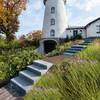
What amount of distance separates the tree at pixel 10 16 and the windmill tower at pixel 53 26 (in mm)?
4253

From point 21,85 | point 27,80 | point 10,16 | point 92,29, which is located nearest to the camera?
point 21,85

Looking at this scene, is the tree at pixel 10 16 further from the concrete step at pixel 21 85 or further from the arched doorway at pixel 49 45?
the concrete step at pixel 21 85

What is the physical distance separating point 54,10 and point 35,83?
3649cm

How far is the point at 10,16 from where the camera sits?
45438 millimetres

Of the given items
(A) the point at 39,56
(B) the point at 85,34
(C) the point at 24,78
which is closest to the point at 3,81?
(C) the point at 24,78

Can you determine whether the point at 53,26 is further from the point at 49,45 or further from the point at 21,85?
the point at 21,85

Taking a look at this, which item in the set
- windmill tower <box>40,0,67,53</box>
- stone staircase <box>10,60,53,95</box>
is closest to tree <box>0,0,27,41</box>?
windmill tower <box>40,0,67,53</box>

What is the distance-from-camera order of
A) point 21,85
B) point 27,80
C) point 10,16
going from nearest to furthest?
point 21,85 < point 27,80 < point 10,16

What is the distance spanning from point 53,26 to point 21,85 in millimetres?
35003

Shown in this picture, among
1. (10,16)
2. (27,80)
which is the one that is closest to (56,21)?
(10,16)

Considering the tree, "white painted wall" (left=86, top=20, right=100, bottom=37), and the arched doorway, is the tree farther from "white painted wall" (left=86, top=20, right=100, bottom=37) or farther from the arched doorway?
"white painted wall" (left=86, top=20, right=100, bottom=37)

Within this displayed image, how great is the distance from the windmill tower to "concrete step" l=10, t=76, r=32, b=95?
3299 cm

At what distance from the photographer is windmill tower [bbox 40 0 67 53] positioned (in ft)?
150

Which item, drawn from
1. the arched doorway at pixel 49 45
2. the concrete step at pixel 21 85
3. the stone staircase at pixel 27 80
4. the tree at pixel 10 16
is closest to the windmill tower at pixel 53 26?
the arched doorway at pixel 49 45
